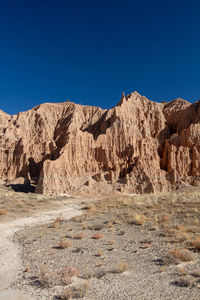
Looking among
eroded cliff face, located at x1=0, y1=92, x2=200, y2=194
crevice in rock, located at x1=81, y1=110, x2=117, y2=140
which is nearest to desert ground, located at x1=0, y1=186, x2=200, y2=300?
eroded cliff face, located at x1=0, y1=92, x2=200, y2=194

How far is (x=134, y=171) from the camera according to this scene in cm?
3953

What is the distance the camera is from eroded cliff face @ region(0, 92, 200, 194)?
37594mm

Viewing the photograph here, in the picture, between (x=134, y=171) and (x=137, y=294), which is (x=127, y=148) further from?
(x=137, y=294)

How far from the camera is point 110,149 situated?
1730 inches

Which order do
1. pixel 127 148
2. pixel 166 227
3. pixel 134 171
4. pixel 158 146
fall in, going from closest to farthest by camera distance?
pixel 166 227, pixel 134 171, pixel 127 148, pixel 158 146

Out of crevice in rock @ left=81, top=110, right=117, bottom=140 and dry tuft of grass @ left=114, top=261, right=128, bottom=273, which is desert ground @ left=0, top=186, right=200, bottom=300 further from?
crevice in rock @ left=81, top=110, right=117, bottom=140

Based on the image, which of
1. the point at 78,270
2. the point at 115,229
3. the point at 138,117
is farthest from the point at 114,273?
the point at 138,117

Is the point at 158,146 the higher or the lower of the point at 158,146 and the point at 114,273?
the higher

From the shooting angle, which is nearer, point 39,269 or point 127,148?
point 39,269

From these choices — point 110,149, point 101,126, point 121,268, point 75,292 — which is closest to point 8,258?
point 75,292

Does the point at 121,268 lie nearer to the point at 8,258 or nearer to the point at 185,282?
the point at 185,282

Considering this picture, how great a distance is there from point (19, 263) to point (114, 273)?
351 centimetres

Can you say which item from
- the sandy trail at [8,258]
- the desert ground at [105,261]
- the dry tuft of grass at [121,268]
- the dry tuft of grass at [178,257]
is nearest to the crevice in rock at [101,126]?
the sandy trail at [8,258]

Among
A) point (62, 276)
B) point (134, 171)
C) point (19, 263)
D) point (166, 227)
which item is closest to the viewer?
point (62, 276)
